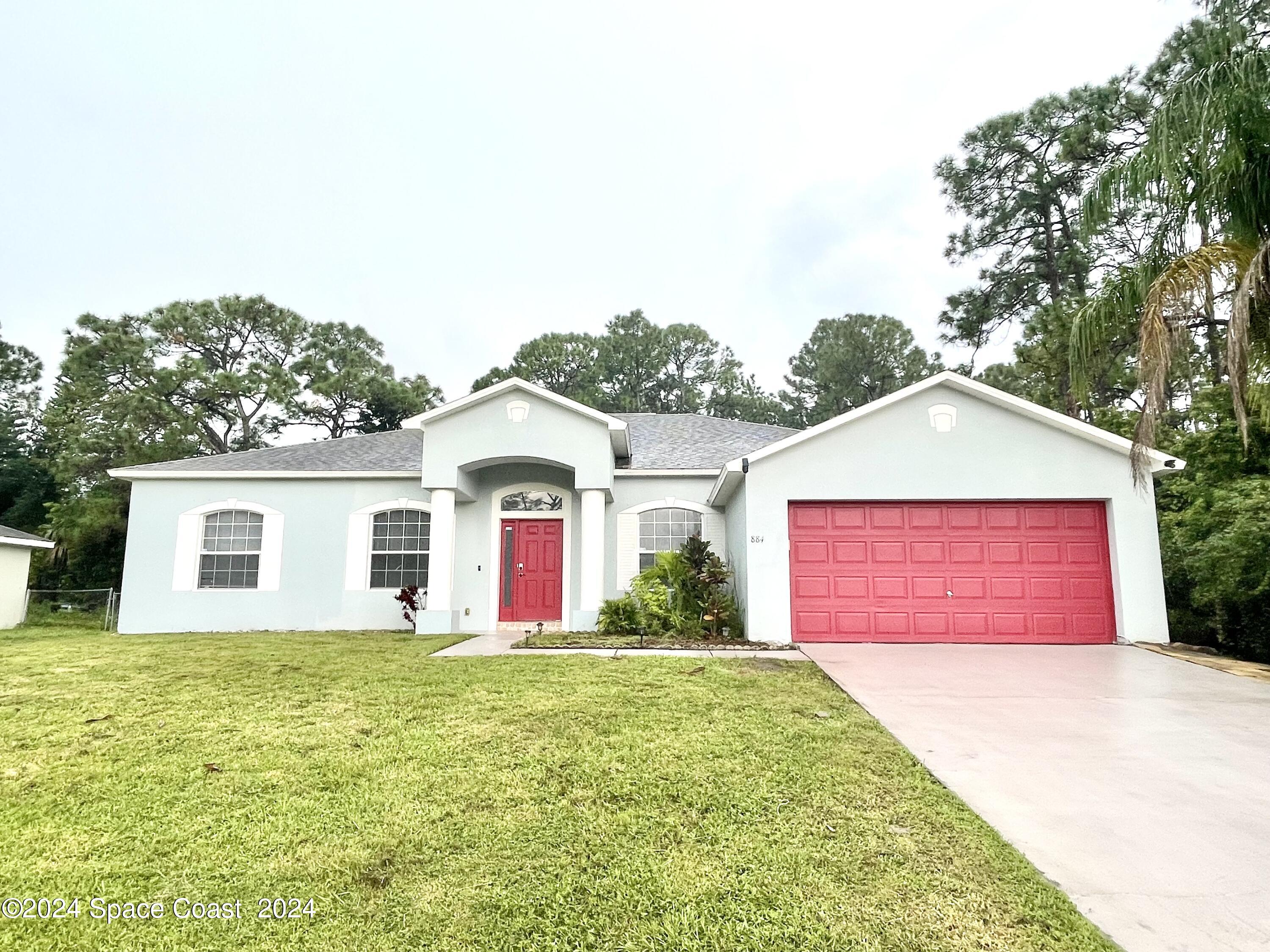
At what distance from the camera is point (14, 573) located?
14445mm

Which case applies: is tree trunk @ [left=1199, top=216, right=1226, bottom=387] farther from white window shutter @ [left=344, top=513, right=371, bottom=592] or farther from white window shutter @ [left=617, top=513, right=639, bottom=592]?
white window shutter @ [left=344, top=513, right=371, bottom=592]

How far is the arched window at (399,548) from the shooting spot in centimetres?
Result: 1257

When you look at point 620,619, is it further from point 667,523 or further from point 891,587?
point 891,587

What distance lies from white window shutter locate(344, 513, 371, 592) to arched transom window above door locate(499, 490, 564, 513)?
2.82m

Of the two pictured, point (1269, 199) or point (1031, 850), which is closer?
point (1031, 850)

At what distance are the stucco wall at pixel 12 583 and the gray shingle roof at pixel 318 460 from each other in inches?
170

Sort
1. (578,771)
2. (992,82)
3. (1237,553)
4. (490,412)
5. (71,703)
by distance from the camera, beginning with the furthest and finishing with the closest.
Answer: (992,82) < (490,412) < (1237,553) < (71,703) < (578,771)

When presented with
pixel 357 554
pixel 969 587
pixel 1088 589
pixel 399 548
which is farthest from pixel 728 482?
pixel 357 554

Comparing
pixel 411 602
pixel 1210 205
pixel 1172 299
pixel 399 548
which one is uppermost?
pixel 1210 205

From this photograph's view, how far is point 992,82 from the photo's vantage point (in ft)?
47.3

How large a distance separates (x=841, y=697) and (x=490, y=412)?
27.1 ft

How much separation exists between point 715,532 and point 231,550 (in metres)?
9.99

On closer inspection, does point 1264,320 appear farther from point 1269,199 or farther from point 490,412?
point 490,412

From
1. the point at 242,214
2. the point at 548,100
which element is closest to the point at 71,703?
the point at 548,100
